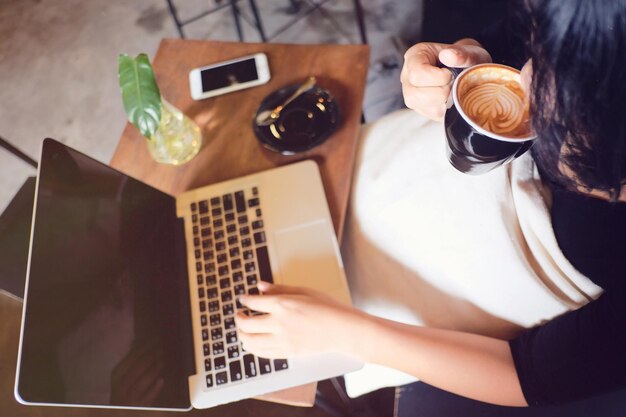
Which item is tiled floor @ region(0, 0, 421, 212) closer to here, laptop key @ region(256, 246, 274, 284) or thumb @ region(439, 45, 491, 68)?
thumb @ region(439, 45, 491, 68)

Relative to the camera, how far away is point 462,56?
0.78 meters

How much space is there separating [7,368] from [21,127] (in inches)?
55.2

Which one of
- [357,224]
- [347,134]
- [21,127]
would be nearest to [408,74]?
[347,134]

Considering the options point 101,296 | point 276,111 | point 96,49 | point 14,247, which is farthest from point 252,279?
point 96,49

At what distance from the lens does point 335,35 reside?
2.34 meters

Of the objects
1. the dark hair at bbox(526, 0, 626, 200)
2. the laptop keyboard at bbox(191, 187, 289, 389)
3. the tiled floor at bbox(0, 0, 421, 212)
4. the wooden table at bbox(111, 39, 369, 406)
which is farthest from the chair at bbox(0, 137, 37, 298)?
the tiled floor at bbox(0, 0, 421, 212)

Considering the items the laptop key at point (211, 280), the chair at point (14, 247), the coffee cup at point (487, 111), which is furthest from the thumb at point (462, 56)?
the chair at point (14, 247)

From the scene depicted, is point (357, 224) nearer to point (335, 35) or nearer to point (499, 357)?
point (499, 357)

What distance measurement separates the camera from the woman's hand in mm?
779

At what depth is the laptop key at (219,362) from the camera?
82 centimetres

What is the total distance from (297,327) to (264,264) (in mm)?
158

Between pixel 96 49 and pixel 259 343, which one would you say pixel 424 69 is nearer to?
pixel 259 343

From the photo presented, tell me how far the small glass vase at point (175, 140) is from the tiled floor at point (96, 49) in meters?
1.03

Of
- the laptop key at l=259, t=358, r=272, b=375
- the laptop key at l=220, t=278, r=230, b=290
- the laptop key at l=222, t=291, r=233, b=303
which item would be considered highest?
the laptop key at l=220, t=278, r=230, b=290
